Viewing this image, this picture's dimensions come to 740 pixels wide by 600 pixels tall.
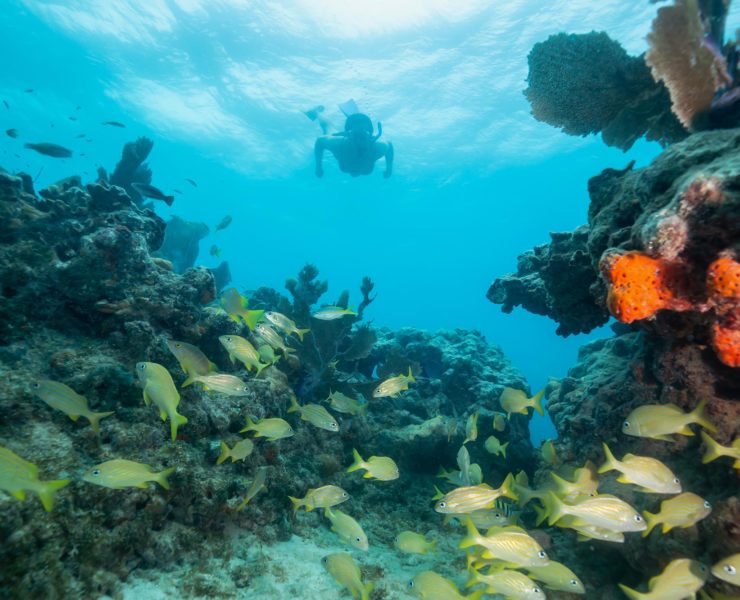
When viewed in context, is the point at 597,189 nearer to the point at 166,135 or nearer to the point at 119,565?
the point at 119,565

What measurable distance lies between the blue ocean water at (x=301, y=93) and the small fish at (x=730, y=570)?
28.5 ft

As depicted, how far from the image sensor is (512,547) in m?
3.11

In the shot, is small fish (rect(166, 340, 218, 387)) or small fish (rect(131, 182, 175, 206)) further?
small fish (rect(131, 182, 175, 206))

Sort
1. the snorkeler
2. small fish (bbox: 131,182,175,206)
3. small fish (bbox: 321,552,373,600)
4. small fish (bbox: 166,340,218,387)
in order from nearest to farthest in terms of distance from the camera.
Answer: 1. small fish (bbox: 321,552,373,600)
2. small fish (bbox: 166,340,218,387)
3. small fish (bbox: 131,182,175,206)
4. the snorkeler

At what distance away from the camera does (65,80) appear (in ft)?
94.6

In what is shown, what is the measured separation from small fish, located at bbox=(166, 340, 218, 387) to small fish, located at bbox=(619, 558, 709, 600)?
169 inches

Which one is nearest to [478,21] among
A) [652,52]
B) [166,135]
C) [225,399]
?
[652,52]

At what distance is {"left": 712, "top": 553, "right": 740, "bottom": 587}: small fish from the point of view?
102 inches

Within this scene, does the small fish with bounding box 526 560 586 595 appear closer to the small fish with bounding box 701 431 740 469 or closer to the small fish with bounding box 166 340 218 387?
the small fish with bounding box 701 431 740 469

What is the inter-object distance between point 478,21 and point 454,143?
14.1 meters

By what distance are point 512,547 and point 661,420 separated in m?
1.99

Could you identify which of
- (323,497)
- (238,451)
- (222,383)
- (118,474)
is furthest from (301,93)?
(118,474)

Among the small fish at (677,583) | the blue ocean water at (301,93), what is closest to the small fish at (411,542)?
the small fish at (677,583)

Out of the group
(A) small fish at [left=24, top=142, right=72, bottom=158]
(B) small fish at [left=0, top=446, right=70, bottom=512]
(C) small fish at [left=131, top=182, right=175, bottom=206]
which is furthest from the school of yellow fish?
(A) small fish at [left=24, top=142, right=72, bottom=158]
